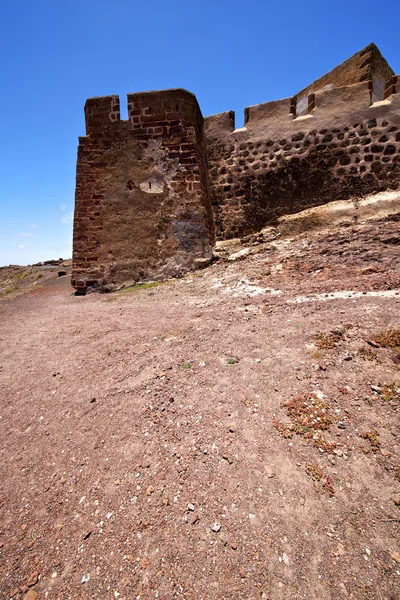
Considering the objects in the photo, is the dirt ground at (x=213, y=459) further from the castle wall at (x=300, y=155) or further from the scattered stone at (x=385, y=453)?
the castle wall at (x=300, y=155)

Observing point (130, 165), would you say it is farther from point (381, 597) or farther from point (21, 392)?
point (381, 597)

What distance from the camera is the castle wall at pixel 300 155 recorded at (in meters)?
7.32

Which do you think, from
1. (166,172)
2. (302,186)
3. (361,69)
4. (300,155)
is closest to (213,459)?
(166,172)

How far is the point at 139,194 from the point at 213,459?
6.74 m

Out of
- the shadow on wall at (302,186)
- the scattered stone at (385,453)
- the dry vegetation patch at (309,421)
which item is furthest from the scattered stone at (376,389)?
the shadow on wall at (302,186)

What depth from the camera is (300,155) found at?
7.88 meters

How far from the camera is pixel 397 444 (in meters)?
1.96

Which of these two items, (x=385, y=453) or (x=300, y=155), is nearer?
(x=385, y=453)

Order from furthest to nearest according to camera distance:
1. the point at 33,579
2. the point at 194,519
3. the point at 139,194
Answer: the point at 139,194
the point at 194,519
the point at 33,579

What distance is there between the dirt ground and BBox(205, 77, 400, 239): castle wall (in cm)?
462

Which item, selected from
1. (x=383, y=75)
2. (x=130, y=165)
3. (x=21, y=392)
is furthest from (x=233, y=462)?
(x=383, y=75)

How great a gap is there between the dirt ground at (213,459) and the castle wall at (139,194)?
368cm

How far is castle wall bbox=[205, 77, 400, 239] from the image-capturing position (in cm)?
732

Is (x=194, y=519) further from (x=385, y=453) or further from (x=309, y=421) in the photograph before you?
(x=385, y=453)
